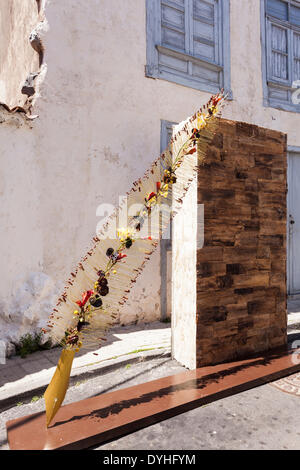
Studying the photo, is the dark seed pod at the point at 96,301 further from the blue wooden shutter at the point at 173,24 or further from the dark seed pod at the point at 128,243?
the blue wooden shutter at the point at 173,24

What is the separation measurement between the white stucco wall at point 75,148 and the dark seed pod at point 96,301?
8.17ft

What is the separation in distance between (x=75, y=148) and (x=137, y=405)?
3.41 metres

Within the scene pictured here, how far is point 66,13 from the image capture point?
4773 millimetres

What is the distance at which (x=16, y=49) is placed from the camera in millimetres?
6039

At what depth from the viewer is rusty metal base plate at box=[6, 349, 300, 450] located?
2.27 meters

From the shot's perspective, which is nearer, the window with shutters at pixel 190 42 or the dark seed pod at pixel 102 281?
the dark seed pod at pixel 102 281

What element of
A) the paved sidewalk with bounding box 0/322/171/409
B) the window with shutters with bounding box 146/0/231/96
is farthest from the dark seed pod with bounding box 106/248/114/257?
A: the window with shutters with bounding box 146/0/231/96

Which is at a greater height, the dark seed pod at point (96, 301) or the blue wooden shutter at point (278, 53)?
the blue wooden shutter at point (278, 53)

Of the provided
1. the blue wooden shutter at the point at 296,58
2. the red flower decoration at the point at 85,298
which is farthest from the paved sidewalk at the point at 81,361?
the blue wooden shutter at the point at 296,58

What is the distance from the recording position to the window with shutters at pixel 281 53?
6.87 m

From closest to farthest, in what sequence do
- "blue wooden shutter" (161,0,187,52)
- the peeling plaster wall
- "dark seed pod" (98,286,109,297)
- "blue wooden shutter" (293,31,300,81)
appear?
"dark seed pod" (98,286,109,297) → the peeling plaster wall → "blue wooden shutter" (161,0,187,52) → "blue wooden shutter" (293,31,300,81)

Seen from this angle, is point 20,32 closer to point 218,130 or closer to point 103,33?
point 103,33

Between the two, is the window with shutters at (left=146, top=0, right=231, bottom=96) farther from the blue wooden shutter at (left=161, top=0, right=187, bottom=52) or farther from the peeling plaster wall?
the peeling plaster wall

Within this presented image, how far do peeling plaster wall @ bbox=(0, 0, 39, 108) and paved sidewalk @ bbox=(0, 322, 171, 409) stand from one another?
3447 millimetres
